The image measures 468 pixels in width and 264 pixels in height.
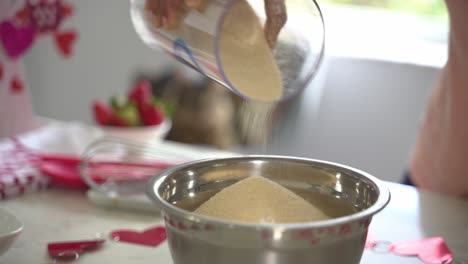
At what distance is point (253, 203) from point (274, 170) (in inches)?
3.8

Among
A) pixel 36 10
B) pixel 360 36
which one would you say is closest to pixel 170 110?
pixel 36 10

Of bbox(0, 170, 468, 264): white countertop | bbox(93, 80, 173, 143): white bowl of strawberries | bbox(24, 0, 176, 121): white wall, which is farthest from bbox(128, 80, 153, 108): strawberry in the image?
bbox(24, 0, 176, 121): white wall

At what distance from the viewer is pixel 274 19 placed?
69 cm

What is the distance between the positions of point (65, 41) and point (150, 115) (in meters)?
0.21

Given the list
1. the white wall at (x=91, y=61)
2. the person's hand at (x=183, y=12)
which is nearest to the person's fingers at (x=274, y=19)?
the person's hand at (x=183, y=12)

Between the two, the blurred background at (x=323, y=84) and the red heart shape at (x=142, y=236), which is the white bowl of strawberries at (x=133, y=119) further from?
the blurred background at (x=323, y=84)

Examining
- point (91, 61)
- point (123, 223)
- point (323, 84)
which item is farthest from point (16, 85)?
point (91, 61)

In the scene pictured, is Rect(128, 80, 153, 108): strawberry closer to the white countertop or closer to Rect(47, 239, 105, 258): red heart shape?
the white countertop

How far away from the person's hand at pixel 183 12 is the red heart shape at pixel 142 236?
0.74 feet

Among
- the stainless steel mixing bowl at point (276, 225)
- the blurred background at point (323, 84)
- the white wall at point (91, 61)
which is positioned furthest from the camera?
the white wall at point (91, 61)

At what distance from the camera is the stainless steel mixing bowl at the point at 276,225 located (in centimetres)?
49

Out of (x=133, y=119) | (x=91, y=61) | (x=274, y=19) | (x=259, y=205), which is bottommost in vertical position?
(x=91, y=61)

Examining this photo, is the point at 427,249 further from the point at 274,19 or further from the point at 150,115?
the point at 150,115

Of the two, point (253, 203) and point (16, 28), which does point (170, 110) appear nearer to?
point (16, 28)
